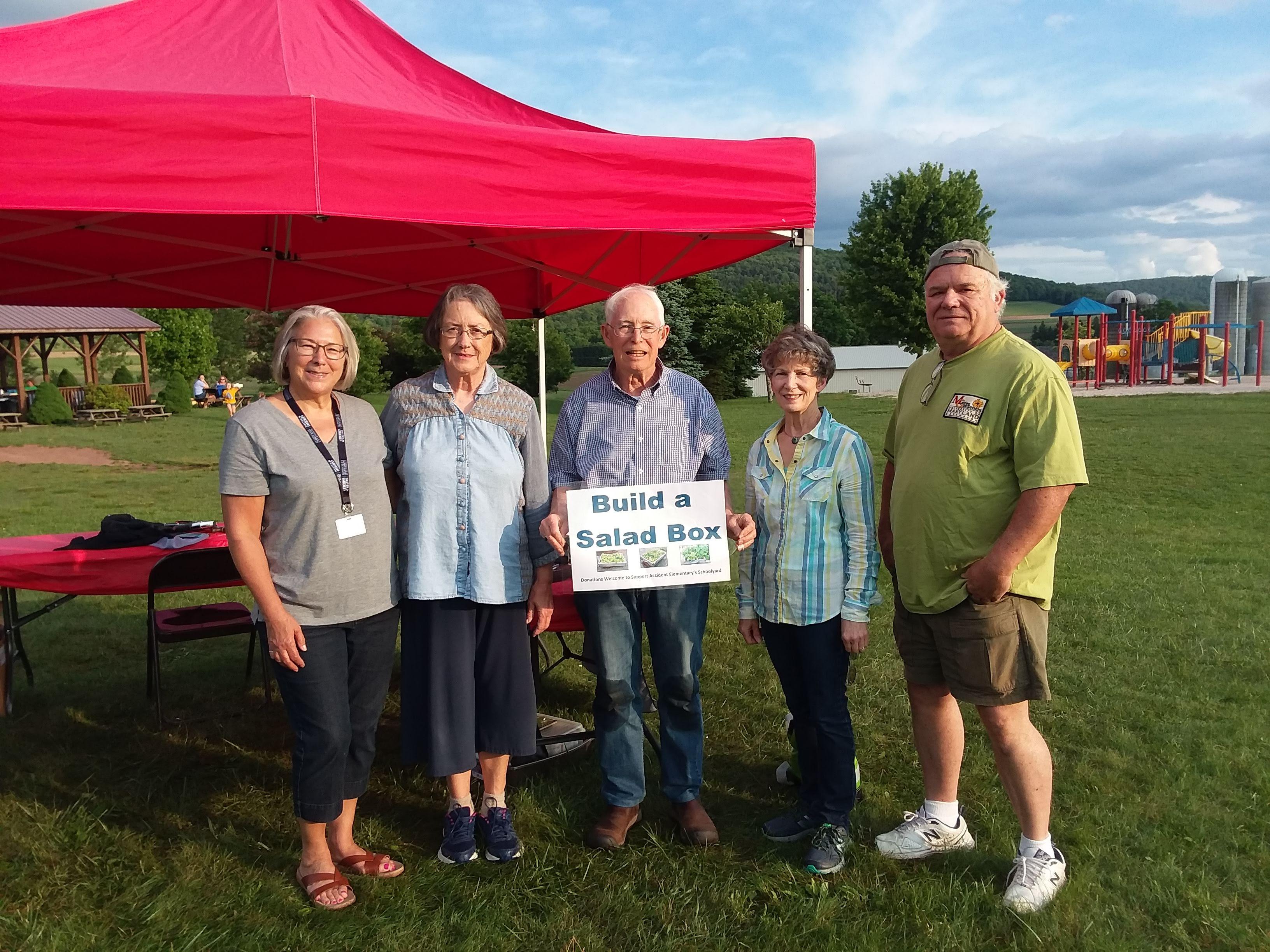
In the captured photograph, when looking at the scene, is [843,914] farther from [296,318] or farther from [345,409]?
[296,318]

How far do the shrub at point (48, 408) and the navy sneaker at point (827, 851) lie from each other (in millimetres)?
28048

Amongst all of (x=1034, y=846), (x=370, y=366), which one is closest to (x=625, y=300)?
(x=1034, y=846)

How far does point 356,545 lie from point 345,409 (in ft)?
1.43

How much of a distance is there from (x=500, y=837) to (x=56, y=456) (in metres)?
18.7

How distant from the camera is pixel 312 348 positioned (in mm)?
2639

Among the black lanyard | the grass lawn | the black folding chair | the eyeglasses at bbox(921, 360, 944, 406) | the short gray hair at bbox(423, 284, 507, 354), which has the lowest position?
the grass lawn

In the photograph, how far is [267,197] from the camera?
257 centimetres

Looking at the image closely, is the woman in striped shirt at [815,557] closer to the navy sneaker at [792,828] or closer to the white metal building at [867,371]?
the navy sneaker at [792,828]

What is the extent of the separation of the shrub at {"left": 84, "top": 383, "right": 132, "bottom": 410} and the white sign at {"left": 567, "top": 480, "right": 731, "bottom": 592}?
2810 centimetres

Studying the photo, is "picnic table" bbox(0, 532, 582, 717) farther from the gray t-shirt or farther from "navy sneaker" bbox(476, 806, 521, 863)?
the gray t-shirt

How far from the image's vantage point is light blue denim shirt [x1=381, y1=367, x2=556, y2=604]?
280 cm

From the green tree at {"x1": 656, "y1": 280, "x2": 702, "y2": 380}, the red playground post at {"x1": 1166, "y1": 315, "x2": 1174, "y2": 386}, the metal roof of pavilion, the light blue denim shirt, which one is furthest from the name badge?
the red playground post at {"x1": 1166, "y1": 315, "x2": 1174, "y2": 386}

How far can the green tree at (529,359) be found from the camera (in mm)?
38875

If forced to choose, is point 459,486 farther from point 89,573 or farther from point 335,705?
point 89,573
